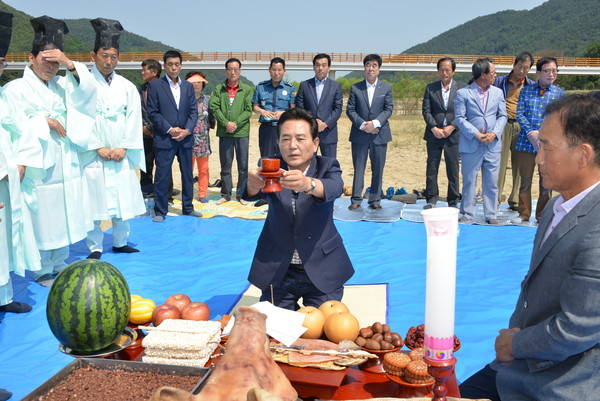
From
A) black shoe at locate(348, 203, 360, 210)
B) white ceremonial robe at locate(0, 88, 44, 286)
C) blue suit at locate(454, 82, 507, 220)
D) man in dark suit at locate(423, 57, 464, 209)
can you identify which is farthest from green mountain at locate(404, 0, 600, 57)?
white ceremonial robe at locate(0, 88, 44, 286)

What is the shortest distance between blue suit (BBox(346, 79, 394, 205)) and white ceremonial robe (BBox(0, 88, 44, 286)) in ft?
15.9

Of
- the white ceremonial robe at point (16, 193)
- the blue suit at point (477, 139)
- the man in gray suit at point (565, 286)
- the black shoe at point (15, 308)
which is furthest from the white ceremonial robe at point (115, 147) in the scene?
the man in gray suit at point (565, 286)

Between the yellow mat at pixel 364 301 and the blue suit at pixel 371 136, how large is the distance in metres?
3.21

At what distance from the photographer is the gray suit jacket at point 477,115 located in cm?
734

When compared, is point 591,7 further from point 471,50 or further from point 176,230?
point 176,230

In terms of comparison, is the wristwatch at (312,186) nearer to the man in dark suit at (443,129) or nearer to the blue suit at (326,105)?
the man in dark suit at (443,129)

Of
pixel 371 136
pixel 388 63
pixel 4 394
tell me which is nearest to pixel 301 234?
pixel 4 394

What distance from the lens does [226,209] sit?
841 cm

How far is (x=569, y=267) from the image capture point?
73.7 inches

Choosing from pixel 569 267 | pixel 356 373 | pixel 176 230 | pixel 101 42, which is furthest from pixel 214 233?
pixel 569 267

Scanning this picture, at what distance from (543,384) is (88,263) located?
6.17 ft

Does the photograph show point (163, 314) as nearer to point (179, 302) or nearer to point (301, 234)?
point (179, 302)

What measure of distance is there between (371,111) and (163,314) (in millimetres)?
6426

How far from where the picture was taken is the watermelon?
2078 mm
